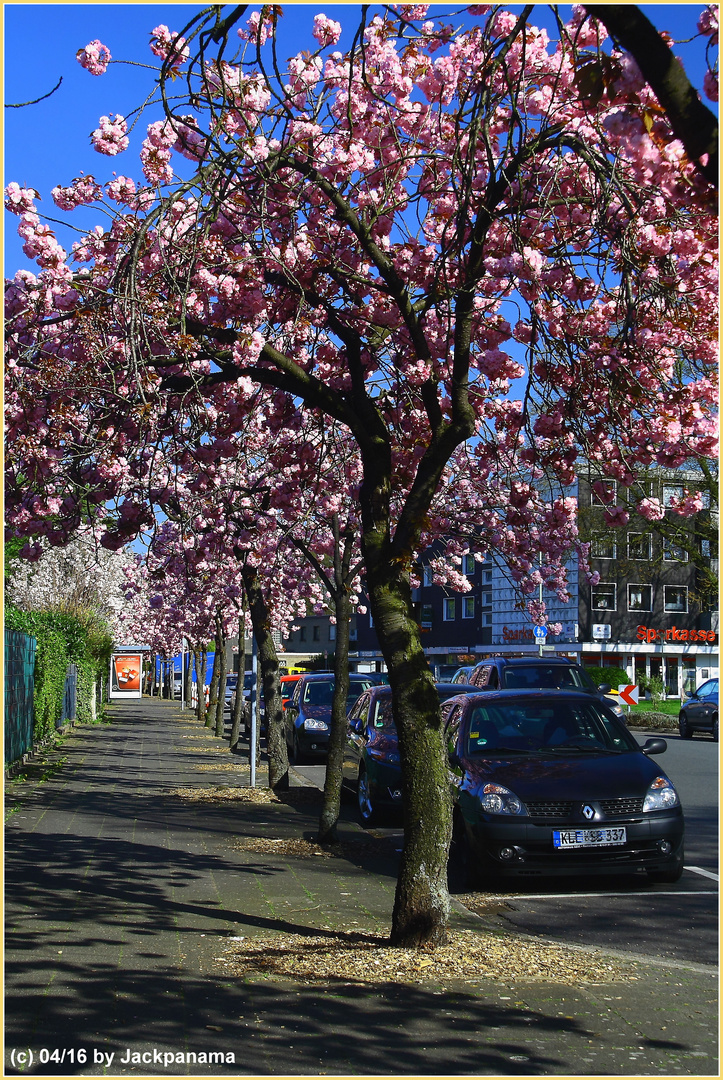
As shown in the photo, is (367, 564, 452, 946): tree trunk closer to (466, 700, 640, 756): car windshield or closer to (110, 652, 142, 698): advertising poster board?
(466, 700, 640, 756): car windshield

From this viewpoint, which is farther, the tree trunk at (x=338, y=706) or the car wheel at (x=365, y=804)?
the car wheel at (x=365, y=804)

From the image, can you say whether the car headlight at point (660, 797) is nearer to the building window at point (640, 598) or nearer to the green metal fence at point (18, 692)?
the green metal fence at point (18, 692)

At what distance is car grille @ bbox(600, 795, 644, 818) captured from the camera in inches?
358

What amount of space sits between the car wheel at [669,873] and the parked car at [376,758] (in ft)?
10.6

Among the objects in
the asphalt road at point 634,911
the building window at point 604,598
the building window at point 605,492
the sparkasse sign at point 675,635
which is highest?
the building window at point 605,492

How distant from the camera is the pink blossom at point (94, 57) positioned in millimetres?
8383

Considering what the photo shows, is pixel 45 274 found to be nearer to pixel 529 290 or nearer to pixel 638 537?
pixel 529 290

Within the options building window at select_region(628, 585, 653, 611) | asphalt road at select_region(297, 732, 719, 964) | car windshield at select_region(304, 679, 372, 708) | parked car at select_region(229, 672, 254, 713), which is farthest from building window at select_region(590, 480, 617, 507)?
building window at select_region(628, 585, 653, 611)

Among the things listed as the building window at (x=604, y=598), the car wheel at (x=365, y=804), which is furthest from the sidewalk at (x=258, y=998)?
the building window at (x=604, y=598)

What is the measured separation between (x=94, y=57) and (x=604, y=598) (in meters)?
58.4

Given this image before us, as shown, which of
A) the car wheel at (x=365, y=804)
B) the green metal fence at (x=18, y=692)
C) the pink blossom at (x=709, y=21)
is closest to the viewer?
the pink blossom at (x=709, y=21)

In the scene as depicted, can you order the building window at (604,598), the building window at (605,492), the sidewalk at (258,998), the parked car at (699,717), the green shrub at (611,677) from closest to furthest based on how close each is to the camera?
the sidewalk at (258,998) → the building window at (605,492) → the parked car at (699,717) → the green shrub at (611,677) → the building window at (604,598)

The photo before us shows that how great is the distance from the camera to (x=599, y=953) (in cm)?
704

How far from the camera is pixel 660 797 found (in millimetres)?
9289
